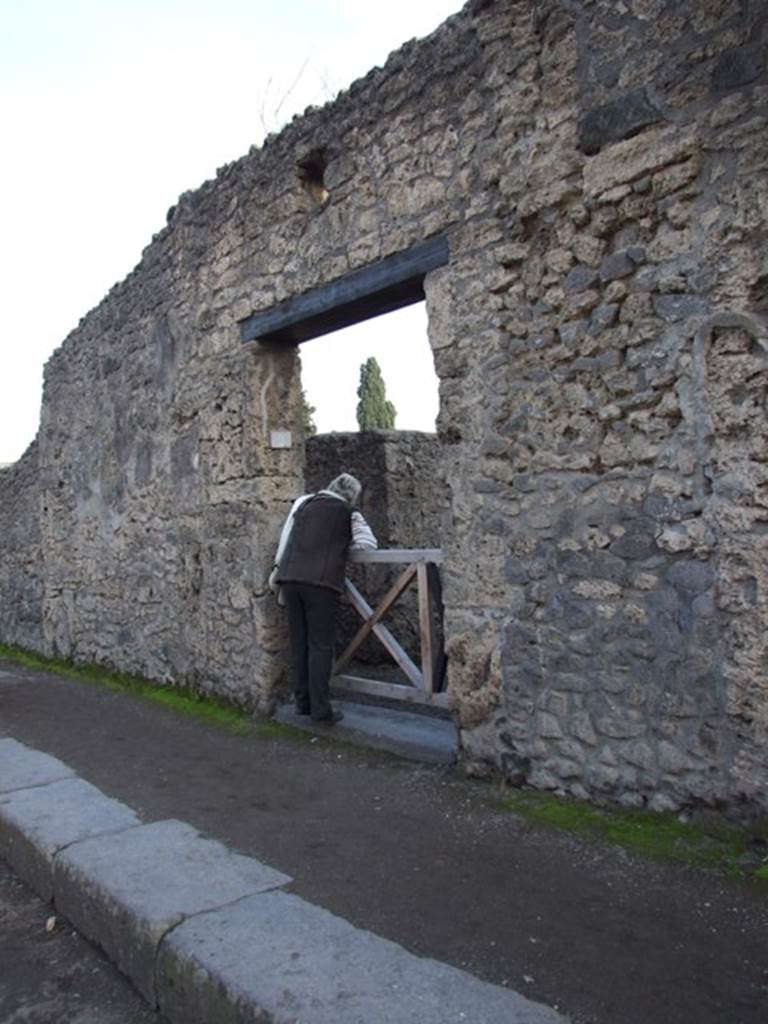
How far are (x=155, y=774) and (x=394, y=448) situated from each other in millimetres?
4110

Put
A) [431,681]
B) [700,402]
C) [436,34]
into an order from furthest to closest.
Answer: [431,681] → [436,34] → [700,402]

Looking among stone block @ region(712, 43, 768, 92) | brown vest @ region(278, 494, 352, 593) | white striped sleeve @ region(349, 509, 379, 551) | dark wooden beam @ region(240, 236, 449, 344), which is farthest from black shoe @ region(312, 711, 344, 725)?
stone block @ region(712, 43, 768, 92)

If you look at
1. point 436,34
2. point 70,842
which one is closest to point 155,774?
point 70,842

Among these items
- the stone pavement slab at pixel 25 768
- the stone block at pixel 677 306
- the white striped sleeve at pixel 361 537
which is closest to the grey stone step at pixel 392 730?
the white striped sleeve at pixel 361 537

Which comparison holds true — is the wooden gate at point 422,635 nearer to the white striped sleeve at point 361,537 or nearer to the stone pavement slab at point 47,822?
the white striped sleeve at point 361,537

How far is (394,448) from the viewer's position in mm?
7773

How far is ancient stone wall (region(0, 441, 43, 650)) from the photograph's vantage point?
9188 mm

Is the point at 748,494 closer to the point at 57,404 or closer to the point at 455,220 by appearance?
the point at 455,220

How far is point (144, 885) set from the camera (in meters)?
2.77

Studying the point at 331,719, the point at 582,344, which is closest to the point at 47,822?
the point at 331,719

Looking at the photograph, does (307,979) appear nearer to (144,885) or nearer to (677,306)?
(144,885)

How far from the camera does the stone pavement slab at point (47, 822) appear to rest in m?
3.22

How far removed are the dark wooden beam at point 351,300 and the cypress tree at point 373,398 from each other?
20.8 m

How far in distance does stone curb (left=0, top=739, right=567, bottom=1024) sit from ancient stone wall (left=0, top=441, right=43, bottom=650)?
6.01 m
